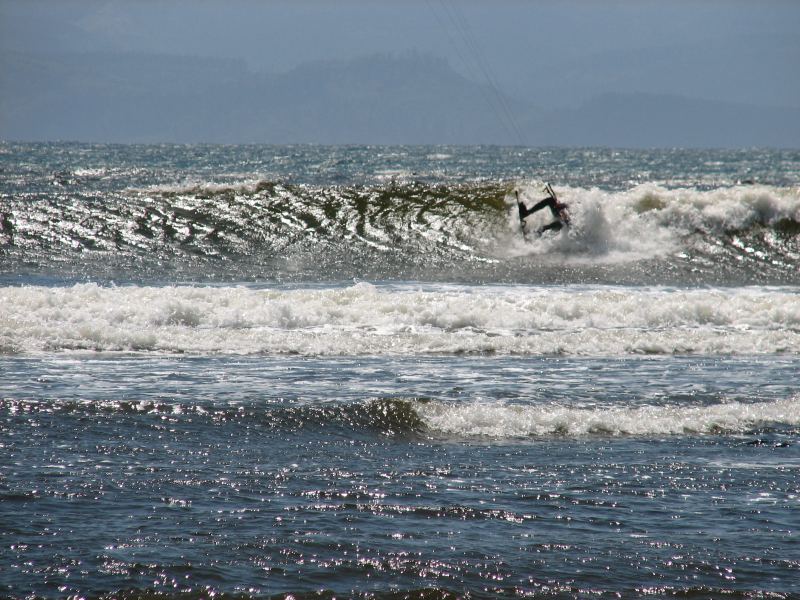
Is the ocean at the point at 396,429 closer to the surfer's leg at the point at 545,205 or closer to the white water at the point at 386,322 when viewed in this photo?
the white water at the point at 386,322

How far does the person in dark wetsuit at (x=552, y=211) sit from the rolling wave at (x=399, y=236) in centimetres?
40

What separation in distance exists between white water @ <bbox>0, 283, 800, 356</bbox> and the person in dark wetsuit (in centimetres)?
1072

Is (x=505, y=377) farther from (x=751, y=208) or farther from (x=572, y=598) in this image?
(x=751, y=208)

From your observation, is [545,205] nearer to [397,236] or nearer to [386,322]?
[397,236]

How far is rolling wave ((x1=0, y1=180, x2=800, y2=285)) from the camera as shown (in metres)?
28.3

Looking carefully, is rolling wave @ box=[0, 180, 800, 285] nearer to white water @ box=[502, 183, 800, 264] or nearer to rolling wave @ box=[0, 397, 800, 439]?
white water @ box=[502, 183, 800, 264]

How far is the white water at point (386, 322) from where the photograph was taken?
55.0ft

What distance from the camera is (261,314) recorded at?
62.4ft

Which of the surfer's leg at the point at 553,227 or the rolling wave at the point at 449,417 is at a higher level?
the surfer's leg at the point at 553,227

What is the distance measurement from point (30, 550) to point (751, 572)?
5.22 meters

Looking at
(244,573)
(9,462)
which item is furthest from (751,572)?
(9,462)

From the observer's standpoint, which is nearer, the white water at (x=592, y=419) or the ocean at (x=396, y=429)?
the ocean at (x=396, y=429)

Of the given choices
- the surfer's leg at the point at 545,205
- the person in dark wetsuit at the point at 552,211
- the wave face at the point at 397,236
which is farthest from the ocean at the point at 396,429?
the surfer's leg at the point at 545,205

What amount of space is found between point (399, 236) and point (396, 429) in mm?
21976
